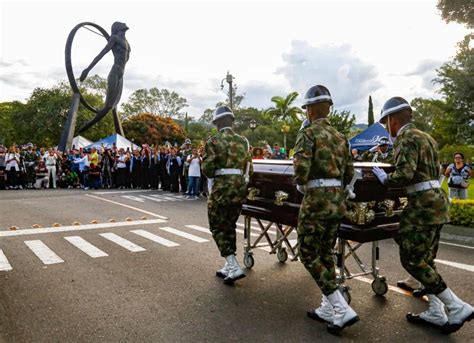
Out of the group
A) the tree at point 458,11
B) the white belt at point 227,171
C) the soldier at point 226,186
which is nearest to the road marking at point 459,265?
the soldier at point 226,186

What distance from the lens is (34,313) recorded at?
14.4 feet

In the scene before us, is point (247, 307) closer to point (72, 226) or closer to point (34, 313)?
point (34, 313)

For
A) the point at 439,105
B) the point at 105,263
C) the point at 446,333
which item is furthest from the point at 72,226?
the point at 439,105

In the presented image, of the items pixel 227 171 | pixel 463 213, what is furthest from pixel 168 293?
pixel 463 213

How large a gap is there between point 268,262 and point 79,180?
1677cm

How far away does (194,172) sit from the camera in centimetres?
1537

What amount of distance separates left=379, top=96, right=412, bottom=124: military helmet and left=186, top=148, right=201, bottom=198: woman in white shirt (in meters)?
11.3

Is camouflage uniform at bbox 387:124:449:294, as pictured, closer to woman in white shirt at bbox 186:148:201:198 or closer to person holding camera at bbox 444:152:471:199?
person holding camera at bbox 444:152:471:199

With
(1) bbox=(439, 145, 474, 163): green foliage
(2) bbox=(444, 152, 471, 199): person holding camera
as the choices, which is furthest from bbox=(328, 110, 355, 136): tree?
(2) bbox=(444, 152, 471, 199): person holding camera

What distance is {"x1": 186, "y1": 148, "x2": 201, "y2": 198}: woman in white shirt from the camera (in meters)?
15.2

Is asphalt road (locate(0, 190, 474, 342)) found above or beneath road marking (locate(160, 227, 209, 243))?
beneath

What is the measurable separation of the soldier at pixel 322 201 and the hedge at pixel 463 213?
6.01m

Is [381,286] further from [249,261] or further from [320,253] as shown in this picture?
[249,261]

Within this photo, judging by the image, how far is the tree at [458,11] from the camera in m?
18.9
